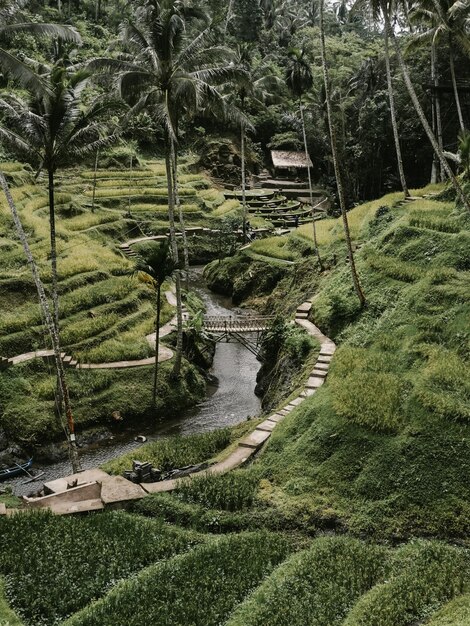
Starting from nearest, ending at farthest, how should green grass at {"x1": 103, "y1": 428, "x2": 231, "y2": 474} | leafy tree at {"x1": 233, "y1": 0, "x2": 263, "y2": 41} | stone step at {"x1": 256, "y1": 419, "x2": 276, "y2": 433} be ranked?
green grass at {"x1": 103, "y1": 428, "x2": 231, "y2": 474}
stone step at {"x1": 256, "y1": 419, "x2": 276, "y2": 433}
leafy tree at {"x1": 233, "y1": 0, "x2": 263, "y2": 41}

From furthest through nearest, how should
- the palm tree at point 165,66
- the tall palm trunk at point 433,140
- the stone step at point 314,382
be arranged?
the palm tree at point 165,66
the tall palm trunk at point 433,140
the stone step at point 314,382

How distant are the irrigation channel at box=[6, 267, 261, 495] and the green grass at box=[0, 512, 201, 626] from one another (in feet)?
19.5

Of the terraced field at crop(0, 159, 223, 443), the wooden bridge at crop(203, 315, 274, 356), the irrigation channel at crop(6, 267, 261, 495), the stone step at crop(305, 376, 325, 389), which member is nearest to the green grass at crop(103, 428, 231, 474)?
the stone step at crop(305, 376, 325, 389)

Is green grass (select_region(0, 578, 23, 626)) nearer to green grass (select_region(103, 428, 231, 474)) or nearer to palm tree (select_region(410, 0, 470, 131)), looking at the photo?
green grass (select_region(103, 428, 231, 474))

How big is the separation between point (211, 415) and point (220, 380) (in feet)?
11.4

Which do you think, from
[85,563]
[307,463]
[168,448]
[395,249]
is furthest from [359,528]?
[395,249]

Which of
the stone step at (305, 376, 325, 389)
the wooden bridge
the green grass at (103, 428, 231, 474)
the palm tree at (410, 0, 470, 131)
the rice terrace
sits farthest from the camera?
the wooden bridge

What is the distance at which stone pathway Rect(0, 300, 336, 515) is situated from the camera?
36.1ft

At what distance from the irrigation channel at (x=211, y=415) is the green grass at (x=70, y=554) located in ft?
19.5

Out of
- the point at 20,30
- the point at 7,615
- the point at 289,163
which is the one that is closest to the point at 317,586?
the point at 7,615

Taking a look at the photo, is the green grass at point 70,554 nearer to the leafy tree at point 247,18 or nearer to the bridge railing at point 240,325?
the bridge railing at point 240,325

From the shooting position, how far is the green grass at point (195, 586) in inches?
302

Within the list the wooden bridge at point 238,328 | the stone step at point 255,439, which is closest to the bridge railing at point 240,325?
the wooden bridge at point 238,328

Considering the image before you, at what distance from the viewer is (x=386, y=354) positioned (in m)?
14.3
